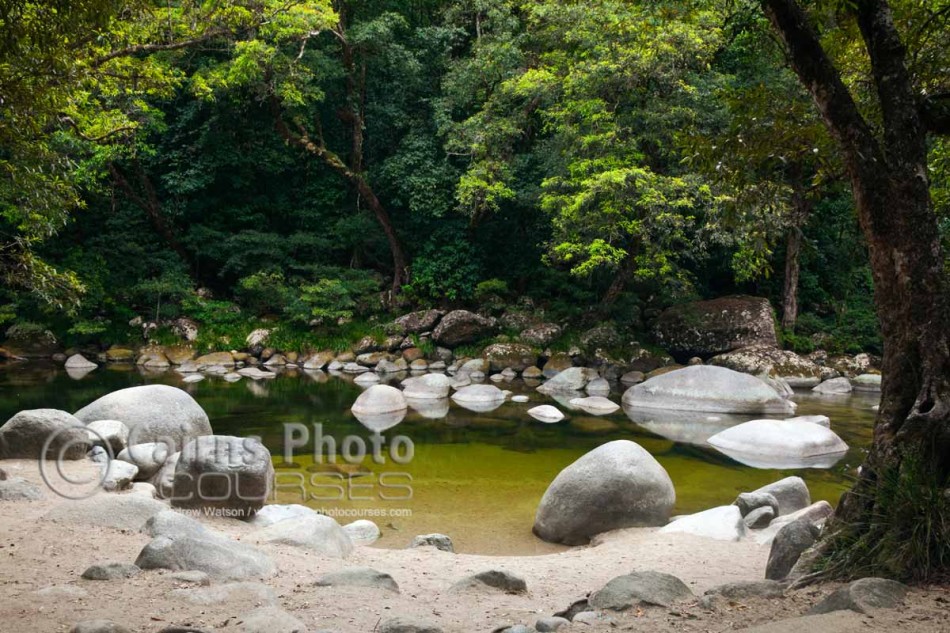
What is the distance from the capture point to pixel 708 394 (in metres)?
14.9

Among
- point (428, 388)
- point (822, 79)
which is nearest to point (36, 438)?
point (822, 79)

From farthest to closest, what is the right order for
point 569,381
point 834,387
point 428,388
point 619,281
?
1. point 619,281
2. point 569,381
3. point 834,387
4. point 428,388

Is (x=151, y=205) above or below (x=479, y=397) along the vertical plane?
above

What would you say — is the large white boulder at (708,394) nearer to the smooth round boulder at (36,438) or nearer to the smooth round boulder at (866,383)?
the smooth round boulder at (866,383)

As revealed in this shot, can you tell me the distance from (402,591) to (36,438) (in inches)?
209

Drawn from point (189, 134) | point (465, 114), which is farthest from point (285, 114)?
point (465, 114)

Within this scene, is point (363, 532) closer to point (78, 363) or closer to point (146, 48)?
point (146, 48)

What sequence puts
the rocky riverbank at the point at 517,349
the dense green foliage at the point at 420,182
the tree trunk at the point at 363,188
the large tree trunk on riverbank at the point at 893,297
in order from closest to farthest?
the large tree trunk on riverbank at the point at 893,297 → the dense green foliage at the point at 420,182 → the rocky riverbank at the point at 517,349 → the tree trunk at the point at 363,188

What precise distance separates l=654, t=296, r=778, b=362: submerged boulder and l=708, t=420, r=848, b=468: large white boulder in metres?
8.81

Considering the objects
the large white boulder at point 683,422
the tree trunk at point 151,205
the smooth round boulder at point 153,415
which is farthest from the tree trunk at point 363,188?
the smooth round boulder at point 153,415

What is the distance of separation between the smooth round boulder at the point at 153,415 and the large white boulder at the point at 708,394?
9746 mm

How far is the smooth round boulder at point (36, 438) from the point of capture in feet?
25.1

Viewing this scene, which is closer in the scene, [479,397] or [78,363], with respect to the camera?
[479,397]

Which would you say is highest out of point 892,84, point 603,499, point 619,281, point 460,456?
point 619,281
